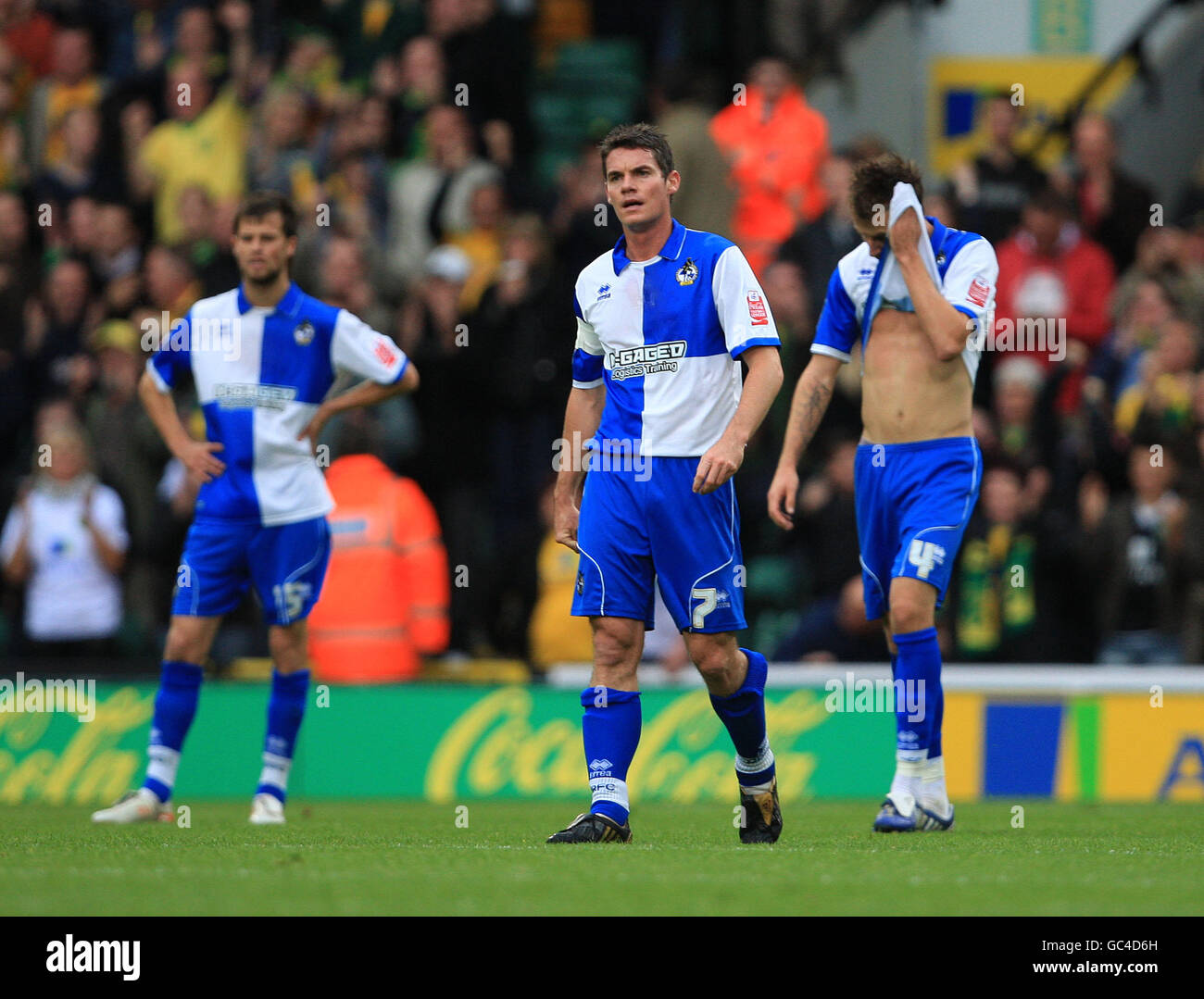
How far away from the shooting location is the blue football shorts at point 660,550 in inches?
294

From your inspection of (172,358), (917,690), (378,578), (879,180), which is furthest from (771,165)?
(917,690)

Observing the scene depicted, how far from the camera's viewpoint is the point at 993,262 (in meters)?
8.59

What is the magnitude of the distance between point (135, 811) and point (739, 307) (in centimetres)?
379

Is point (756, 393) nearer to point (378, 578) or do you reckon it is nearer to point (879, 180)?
point (879, 180)

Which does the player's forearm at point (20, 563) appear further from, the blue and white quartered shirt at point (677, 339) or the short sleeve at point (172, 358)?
the blue and white quartered shirt at point (677, 339)

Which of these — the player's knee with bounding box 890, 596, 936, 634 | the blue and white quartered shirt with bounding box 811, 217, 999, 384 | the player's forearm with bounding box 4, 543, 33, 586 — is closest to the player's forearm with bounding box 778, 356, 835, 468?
the blue and white quartered shirt with bounding box 811, 217, 999, 384

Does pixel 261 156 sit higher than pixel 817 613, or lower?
higher

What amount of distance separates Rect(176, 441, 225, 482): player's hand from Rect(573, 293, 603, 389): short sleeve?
89.7 inches

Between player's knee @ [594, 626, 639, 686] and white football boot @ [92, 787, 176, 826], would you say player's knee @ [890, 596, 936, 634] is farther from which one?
white football boot @ [92, 787, 176, 826]

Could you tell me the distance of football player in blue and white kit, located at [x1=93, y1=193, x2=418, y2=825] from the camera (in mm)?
9500

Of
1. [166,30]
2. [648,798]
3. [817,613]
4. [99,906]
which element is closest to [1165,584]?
[817,613]

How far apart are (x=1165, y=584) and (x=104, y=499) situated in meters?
7.10

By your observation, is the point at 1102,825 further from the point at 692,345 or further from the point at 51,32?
the point at 51,32

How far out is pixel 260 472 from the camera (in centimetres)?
953
